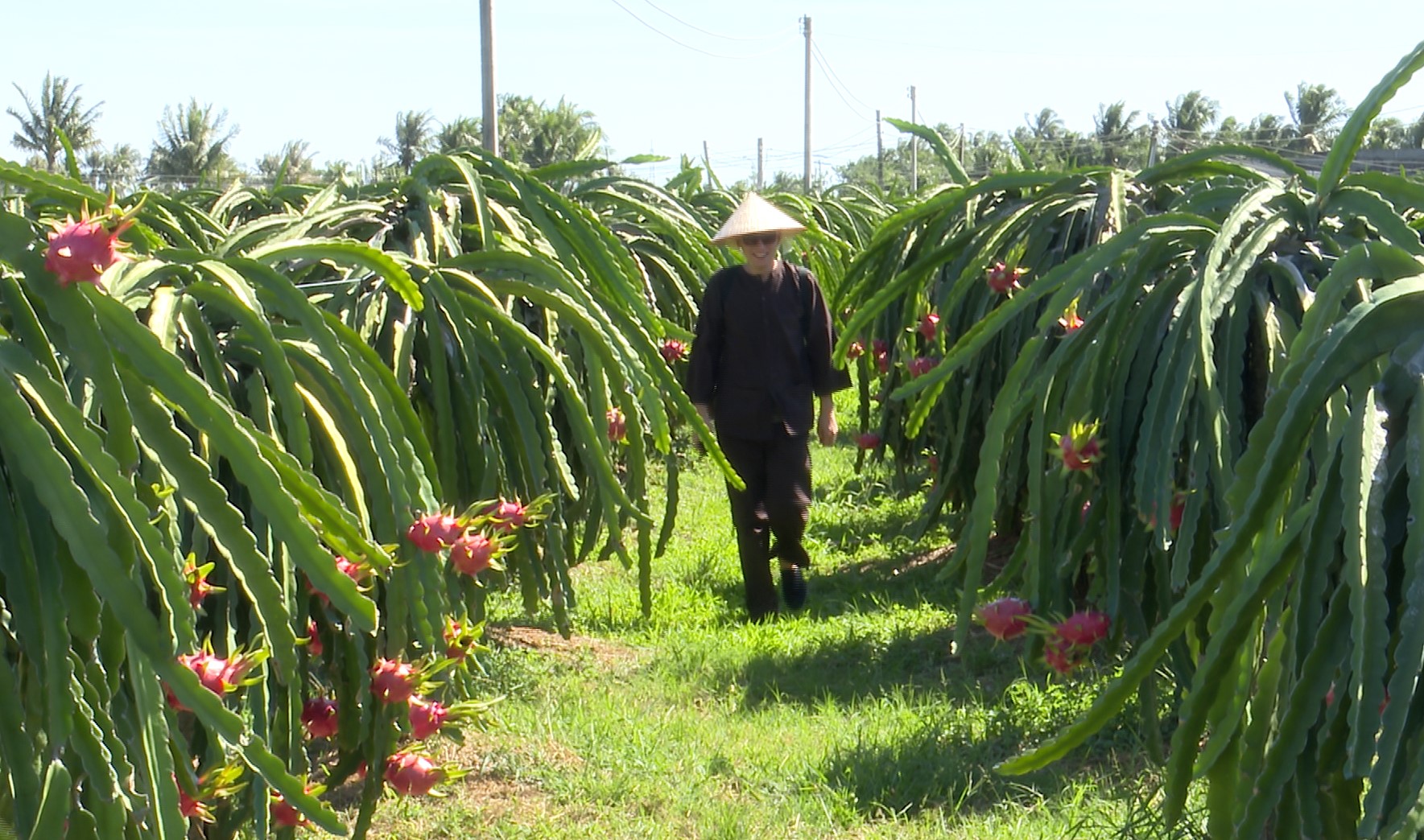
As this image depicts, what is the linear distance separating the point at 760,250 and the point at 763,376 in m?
0.48

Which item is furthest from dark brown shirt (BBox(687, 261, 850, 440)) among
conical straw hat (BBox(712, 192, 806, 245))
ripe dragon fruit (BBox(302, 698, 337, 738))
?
ripe dragon fruit (BBox(302, 698, 337, 738))

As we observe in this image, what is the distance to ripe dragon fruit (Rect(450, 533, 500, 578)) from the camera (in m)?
2.51

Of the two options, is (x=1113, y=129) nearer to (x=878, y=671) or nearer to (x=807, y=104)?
(x=807, y=104)

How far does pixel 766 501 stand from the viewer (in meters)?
6.14

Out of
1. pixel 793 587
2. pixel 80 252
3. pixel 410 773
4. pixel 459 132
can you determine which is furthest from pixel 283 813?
pixel 459 132

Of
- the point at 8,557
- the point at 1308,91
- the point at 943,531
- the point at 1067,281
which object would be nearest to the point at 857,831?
the point at 1067,281

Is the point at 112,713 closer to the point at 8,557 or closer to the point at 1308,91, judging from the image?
the point at 8,557

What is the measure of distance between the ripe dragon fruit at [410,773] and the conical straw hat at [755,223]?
333 centimetres

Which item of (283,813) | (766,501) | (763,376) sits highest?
(763,376)

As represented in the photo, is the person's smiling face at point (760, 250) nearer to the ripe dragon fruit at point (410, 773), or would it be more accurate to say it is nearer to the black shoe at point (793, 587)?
the black shoe at point (793, 587)

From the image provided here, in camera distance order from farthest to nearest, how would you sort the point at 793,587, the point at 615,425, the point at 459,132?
the point at 459,132 → the point at 793,587 → the point at 615,425

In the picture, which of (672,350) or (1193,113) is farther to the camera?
(1193,113)

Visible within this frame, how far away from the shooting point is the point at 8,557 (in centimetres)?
177

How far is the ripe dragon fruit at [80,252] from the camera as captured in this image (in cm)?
170
